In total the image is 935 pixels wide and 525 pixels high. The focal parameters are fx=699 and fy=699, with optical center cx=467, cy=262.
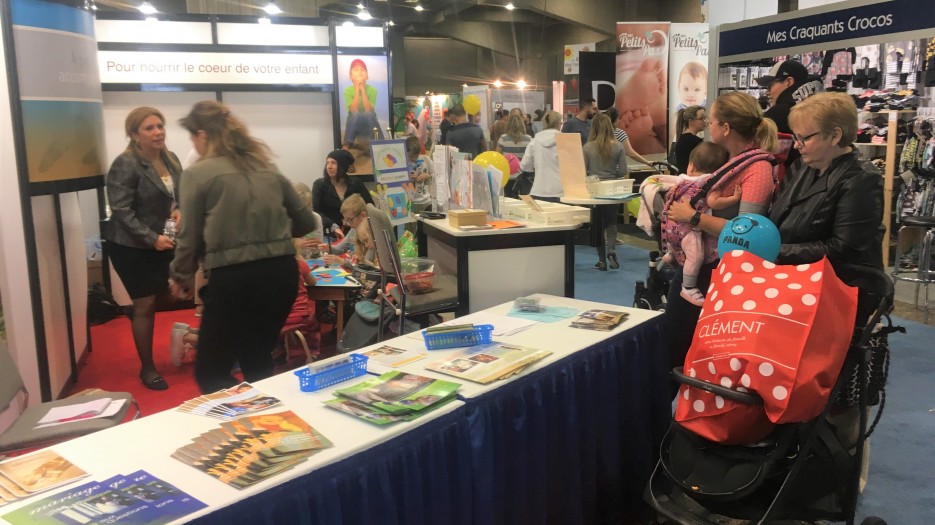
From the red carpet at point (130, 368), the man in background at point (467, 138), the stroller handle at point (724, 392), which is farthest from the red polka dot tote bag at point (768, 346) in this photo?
the man in background at point (467, 138)

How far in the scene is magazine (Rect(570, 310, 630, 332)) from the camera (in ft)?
8.24

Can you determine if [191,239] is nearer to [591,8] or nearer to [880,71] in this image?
[880,71]

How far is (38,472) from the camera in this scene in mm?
1503

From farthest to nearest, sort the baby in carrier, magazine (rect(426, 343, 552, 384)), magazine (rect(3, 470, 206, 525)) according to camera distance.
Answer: the baby in carrier < magazine (rect(426, 343, 552, 384)) < magazine (rect(3, 470, 206, 525))

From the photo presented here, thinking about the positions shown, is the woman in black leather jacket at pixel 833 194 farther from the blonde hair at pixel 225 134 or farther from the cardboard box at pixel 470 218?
the blonde hair at pixel 225 134

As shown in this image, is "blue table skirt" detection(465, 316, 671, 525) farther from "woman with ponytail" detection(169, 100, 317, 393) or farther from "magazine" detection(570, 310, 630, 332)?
"woman with ponytail" detection(169, 100, 317, 393)

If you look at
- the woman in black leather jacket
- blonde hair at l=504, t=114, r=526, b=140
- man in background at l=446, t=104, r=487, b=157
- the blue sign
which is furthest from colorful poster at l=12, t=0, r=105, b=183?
blonde hair at l=504, t=114, r=526, b=140

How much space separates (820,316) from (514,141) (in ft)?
20.8

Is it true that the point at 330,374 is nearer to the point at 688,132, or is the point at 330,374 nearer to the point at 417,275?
the point at 417,275

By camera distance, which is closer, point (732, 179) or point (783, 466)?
point (783, 466)

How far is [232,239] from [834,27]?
10.2ft

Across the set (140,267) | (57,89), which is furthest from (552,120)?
(57,89)

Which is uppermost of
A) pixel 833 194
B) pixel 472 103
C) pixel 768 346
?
pixel 472 103

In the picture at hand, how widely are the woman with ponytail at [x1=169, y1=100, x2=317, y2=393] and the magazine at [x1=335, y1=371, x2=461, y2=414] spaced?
2.77 ft
